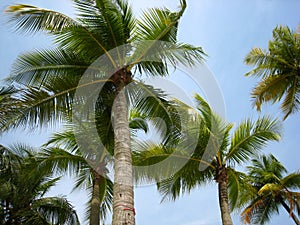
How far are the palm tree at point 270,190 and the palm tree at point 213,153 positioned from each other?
17.4 ft

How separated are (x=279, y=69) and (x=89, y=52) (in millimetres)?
9105

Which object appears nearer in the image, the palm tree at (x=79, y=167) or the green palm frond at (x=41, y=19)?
the green palm frond at (x=41, y=19)

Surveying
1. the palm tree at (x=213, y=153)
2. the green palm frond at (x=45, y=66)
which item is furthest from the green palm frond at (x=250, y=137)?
the green palm frond at (x=45, y=66)

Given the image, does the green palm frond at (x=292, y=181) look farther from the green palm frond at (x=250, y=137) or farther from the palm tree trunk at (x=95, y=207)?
the palm tree trunk at (x=95, y=207)

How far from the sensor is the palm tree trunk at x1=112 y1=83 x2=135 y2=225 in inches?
270

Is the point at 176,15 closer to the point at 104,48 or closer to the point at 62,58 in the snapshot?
the point at 104,48

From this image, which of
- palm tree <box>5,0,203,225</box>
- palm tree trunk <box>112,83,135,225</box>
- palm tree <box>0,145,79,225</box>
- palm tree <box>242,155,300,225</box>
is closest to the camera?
palm tree trunk <box>112,83,135,225</box>

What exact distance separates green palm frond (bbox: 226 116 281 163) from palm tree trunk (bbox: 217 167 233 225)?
73 cm

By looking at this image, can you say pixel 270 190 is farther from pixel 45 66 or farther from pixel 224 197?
pixel 45 66

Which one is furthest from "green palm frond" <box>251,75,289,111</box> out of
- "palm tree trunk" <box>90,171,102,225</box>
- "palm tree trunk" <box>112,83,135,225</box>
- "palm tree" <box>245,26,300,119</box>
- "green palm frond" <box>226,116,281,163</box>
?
"palm tree trunk" <box>112,83,135,225</box>

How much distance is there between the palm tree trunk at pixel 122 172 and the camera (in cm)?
685

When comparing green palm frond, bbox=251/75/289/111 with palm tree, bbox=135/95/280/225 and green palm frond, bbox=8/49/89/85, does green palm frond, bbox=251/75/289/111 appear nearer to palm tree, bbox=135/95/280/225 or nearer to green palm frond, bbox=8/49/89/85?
palm tree, bbox=135/95/280/225

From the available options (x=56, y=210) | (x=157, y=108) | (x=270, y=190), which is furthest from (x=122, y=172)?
(x=270, y=190)

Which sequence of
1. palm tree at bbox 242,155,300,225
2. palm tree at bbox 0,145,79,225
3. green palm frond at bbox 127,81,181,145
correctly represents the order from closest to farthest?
green palm frond at bbox 127,81,181,145
palm tree at bbox 0,145,79,225
palm tree at bbox 242,155,300,225
